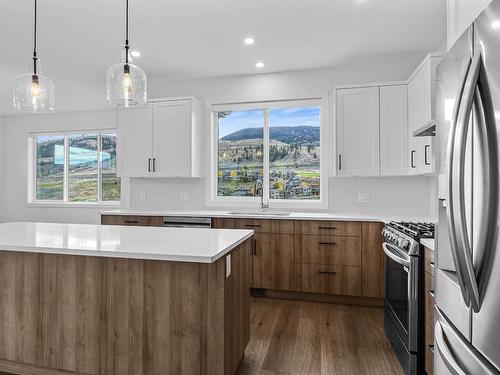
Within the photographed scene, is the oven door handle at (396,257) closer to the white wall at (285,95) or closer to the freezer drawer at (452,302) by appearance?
the freezer drawer at (452,302)

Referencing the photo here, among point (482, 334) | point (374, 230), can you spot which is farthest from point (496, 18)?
point (374, 230)

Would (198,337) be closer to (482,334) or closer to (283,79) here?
(482,334)

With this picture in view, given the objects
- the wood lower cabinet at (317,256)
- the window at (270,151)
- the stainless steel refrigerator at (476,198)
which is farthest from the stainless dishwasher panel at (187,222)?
the stainless steel refrigerator at (476,198)

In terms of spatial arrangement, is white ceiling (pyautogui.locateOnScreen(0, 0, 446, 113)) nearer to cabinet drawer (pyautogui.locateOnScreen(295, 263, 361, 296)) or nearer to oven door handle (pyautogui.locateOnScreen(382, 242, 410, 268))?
oven door handle (pyautogui.locateOnScreen(382, 242, 410, 268))

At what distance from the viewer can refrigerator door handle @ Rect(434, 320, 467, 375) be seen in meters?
1.08

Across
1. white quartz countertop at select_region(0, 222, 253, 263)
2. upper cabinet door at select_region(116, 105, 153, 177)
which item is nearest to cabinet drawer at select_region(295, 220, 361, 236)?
white quartz countertop at select_region(0, 222, 253, 263)

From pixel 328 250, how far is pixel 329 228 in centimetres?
24

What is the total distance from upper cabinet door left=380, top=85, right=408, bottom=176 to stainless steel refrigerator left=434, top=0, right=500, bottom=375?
Result: 250 cm

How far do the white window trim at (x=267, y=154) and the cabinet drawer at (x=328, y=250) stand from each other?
762mm

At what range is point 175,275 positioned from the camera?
5.70 ft

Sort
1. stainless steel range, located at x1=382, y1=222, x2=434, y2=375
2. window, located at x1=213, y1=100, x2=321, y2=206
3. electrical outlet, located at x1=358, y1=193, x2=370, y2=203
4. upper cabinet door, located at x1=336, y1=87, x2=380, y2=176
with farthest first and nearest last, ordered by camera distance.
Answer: window, located at x1=213, y1=100, x2=321, y2=206
electrical outlet, located at x1=358, y1=193, x2=370, y2=203
upper cabinet door, located at x1=336, y1=87, x2=380, y2=176
stainless steel range, located at x1=382, y1=222, x2=434, y2=375

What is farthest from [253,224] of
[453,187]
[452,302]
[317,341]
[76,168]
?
[76,168]

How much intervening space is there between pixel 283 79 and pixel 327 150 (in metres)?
1.13

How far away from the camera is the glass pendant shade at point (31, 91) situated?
7.14 feet
